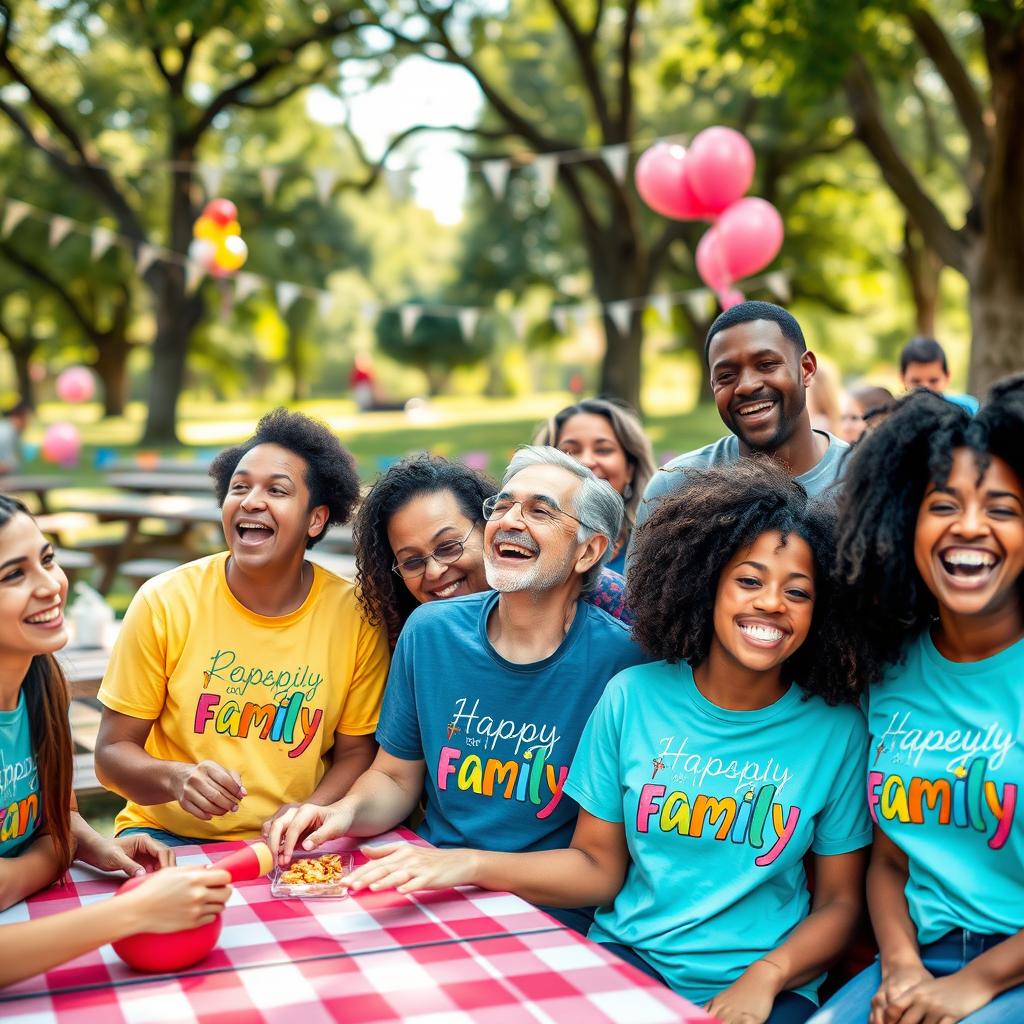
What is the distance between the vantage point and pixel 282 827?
2.49 meters

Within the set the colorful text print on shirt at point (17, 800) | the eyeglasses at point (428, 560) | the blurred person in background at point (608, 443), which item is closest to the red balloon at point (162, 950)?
the colorful text print on shirt at point (17, 800)

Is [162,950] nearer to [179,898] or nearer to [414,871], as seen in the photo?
[179,898]

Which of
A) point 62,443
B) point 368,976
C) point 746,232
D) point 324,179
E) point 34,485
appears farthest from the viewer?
point 62,443

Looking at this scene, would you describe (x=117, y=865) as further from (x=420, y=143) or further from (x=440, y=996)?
(x=420, y=143)

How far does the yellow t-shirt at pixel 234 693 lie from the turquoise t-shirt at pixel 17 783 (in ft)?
2.00

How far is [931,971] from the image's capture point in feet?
7.50

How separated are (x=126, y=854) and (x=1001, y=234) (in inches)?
418

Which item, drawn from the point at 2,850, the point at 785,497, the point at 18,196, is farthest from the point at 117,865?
the point at 18,196

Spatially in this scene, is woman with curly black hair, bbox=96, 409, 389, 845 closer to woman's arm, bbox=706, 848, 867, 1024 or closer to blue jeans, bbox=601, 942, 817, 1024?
blue jeans, bbox=601, 942, 817, 1024

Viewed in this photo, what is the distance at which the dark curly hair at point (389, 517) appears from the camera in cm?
320

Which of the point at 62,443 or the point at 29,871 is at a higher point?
the point at 62,443

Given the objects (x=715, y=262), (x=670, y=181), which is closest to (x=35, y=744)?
(x=670, y=181)

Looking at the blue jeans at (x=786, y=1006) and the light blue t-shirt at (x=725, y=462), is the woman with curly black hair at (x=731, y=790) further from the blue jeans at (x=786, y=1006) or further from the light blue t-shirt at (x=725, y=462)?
the light blue t-shirt at (x=725, y=462)

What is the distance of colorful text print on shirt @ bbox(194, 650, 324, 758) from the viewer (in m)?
2.96
